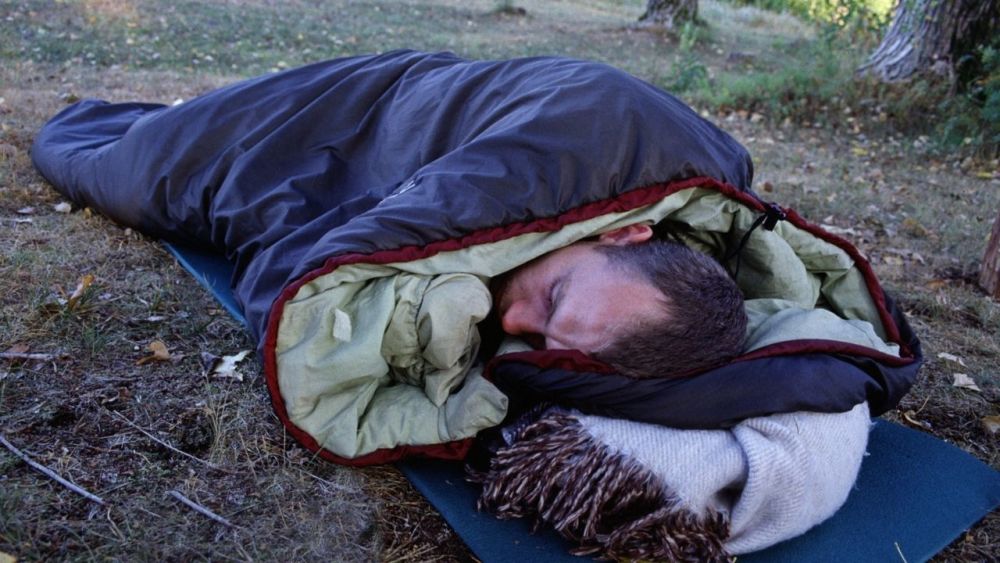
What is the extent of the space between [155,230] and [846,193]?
4.24 metres

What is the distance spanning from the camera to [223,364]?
7.89ft

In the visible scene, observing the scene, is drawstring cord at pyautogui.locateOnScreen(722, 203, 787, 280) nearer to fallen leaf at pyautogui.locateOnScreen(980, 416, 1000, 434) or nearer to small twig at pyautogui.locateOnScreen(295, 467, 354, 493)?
fallen leaf at pyautogui.locateOnScreen(980, 416, 1000, 434)

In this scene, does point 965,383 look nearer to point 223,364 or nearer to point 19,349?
point 223,364

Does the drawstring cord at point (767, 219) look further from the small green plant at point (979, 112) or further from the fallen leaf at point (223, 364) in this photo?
the small green plant at point (979, 112)

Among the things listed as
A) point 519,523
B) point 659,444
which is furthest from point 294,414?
point 659,444

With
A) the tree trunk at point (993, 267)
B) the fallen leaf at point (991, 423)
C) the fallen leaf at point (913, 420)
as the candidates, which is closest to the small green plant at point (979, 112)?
the tree trunk at point (993, 267)

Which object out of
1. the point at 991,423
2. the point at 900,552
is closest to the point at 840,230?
the point at 991,423

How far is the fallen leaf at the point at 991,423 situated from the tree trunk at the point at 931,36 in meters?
4.93

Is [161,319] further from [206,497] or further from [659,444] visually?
[659,444]

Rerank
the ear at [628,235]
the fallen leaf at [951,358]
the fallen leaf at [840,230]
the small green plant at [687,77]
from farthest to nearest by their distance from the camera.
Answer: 1. the small green plant at [687,77]
2. the fallen leaf at [840,230]
3. the fallen leaf at [951,358]
4. the ear at [628,235]

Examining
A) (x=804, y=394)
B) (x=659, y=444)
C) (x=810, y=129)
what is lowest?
(x=810, y=129)

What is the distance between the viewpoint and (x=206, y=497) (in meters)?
1.87

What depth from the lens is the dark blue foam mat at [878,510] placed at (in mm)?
1899

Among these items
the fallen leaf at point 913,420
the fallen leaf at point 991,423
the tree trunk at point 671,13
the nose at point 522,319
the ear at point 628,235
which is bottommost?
the tree trunk at point 671,13
